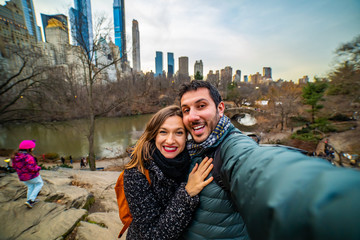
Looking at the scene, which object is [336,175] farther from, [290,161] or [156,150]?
[156,150]

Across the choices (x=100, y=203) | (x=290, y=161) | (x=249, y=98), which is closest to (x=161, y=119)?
(x=290, y=161)

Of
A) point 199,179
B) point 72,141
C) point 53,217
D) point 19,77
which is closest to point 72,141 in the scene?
point 72,141

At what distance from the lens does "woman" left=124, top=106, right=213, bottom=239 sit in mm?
1245

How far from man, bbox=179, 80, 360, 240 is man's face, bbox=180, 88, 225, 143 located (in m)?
0.40

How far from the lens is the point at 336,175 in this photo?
440mm

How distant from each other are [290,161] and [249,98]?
167ft

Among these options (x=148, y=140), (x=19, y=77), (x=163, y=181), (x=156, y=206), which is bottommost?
(x=156, y=206)

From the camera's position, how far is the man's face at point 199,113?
164 centimetres

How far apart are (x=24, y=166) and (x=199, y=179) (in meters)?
5.08

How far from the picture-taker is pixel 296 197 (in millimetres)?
478

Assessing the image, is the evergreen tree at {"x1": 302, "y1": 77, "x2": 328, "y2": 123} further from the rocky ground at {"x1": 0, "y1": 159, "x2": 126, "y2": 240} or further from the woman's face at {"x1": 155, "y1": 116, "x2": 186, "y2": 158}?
the rocky ground at {"x1": 0, "y1": 159, "x2": 126, "y2": 240}

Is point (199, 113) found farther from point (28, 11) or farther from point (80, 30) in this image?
point (28, 11)

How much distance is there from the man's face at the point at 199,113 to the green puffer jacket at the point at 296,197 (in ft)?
2.42

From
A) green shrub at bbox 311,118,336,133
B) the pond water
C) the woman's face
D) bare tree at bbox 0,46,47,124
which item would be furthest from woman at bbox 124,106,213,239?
green shrub at bbox 311,118,336,133
